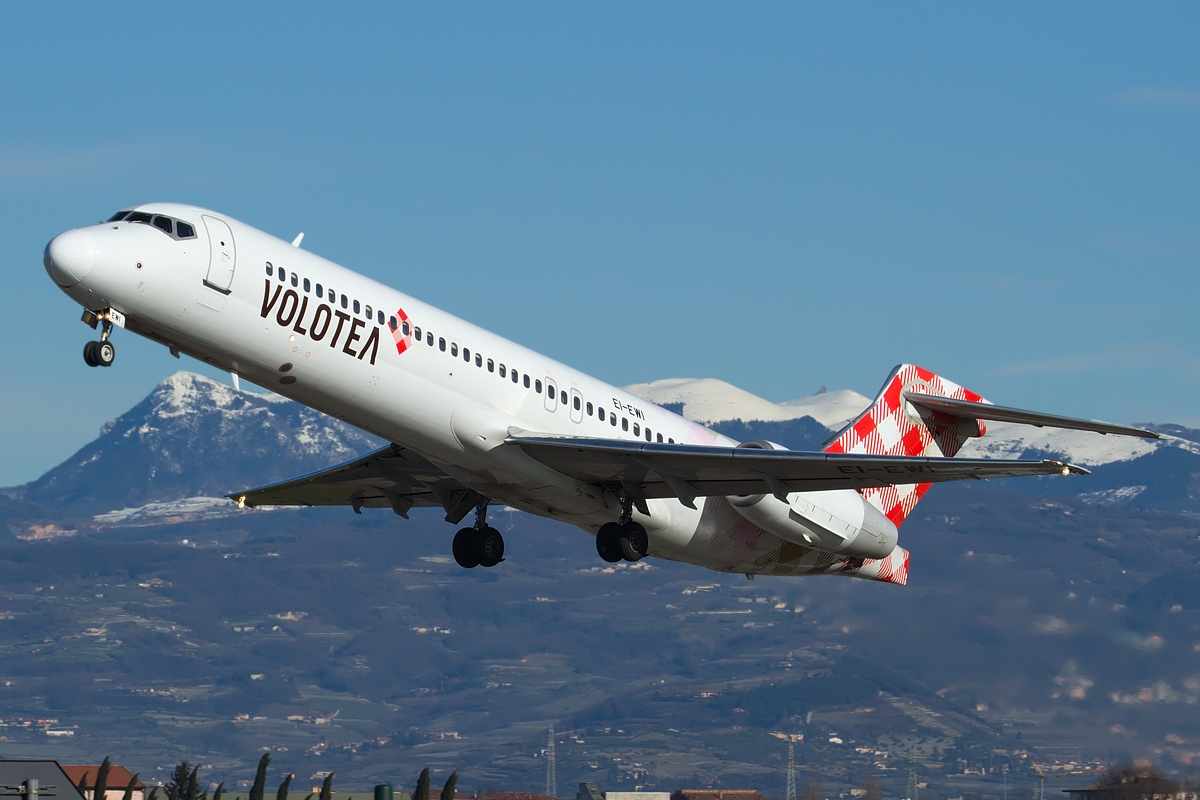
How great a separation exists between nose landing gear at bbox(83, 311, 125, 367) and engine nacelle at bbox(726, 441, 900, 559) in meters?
11.7

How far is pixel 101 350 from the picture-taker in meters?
28.5

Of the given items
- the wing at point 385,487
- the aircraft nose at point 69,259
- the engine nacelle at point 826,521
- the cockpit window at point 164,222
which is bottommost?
the engine nacelle at point 826,521

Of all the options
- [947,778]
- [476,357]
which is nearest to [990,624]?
[476,357]

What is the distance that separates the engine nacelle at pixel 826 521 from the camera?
3612cm

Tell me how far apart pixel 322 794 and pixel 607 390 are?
358 inches

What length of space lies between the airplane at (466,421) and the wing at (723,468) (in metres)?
0.05

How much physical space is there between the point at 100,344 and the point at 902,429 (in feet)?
59.4

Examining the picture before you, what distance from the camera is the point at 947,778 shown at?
17012 cm

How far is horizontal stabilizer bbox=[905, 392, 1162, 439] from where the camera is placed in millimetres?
32469

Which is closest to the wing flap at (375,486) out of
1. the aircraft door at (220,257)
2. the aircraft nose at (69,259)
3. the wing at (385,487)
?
the wing at (385,487)

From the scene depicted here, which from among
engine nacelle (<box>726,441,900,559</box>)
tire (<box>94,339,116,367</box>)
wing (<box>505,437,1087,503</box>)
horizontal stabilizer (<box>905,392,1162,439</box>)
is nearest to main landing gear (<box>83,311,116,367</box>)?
tire (<box>94,339,116,367</box>)

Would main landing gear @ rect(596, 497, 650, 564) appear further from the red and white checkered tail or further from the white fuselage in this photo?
the red and white checkered tail

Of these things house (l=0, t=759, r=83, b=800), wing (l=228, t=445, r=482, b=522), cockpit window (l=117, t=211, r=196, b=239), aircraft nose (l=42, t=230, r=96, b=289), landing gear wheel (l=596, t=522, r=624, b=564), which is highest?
cockpit window (l=117, t=211, r=196, b=239)

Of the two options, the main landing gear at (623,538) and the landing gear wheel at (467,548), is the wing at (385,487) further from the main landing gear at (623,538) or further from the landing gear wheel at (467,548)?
the main landing gear at (623,538)
